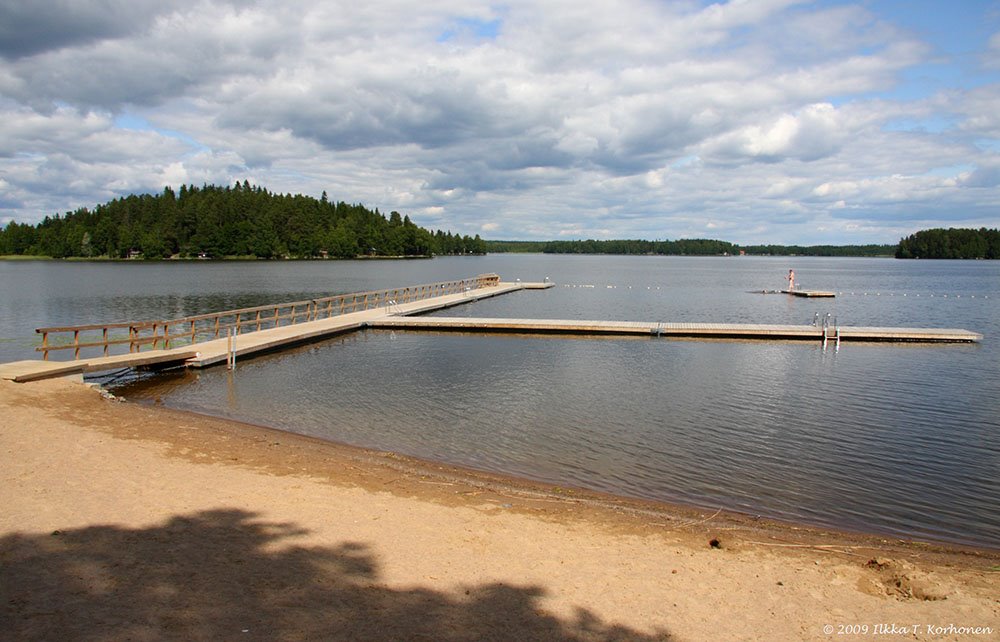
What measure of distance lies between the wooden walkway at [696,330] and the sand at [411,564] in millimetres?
19731

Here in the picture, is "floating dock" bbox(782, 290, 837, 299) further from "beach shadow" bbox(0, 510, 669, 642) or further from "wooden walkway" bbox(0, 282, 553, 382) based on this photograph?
"beach shadow" bbox(0, 510, 669, 642)

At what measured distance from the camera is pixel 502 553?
6.84m

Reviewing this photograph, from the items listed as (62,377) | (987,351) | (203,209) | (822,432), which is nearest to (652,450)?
(822,432)

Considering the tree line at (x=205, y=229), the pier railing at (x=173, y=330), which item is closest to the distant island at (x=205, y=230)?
the tree line at (x=205, y=229)

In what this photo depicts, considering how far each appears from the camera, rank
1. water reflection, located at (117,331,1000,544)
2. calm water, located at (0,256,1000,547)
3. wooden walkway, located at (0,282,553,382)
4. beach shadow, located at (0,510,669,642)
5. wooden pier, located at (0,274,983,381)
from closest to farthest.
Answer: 1. beach shadow, located at (0,510,669,642)
2. water reflection, located at (117,331,1000,544)
3. calm water, located at (0,256,1000,547)
4. wooden walkway, located at (0,282,553,382)
5. wooden pier, located at (0,274,983,381)

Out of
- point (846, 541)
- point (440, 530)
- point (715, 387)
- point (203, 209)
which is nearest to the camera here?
point (440, 530)

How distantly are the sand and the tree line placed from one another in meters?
126

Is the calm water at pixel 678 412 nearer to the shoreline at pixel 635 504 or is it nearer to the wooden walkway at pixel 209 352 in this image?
the shoreline at pixel 635 504

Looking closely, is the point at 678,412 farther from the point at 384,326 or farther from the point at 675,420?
the point at 384,326

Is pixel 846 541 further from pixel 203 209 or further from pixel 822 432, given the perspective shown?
pixel 203 209

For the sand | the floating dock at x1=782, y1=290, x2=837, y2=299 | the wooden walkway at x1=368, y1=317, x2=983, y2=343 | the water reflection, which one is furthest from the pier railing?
the floating dock at x1=782, y1=290, x2=837, y2=299

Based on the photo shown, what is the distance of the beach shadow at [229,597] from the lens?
195 inches

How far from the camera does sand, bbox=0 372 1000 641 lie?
5.25 metres

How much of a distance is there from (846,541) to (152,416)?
12658 mm
